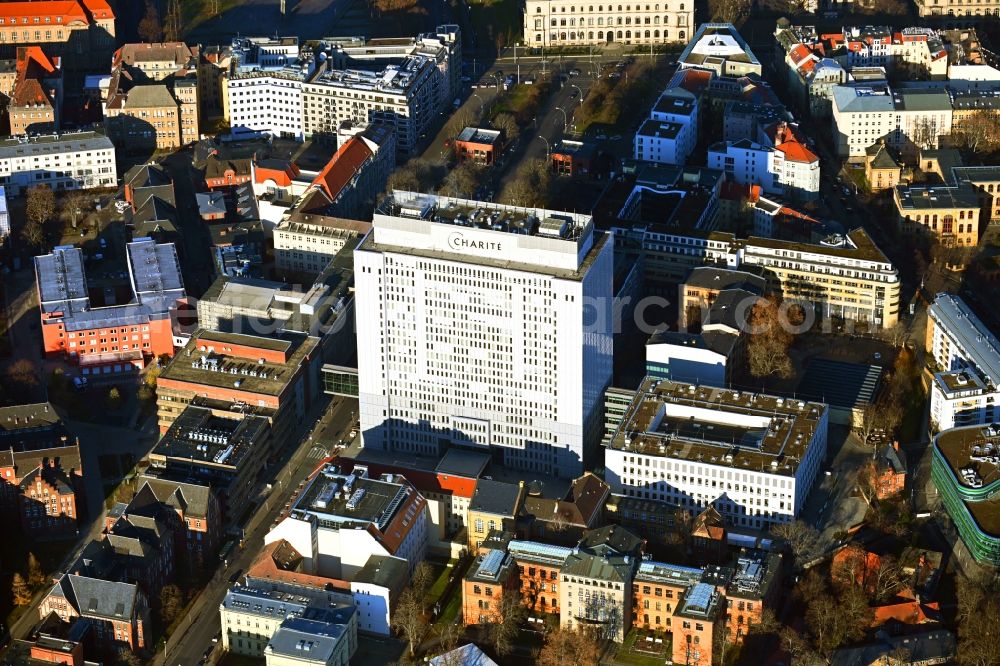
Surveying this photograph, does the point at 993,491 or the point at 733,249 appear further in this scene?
the point at 733,249

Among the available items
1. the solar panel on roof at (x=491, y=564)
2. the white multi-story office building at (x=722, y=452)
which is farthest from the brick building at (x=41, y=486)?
the white multi-story office building at (x=722, y=452)

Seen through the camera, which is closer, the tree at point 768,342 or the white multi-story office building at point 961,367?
the white multi-story office building at point 961,367

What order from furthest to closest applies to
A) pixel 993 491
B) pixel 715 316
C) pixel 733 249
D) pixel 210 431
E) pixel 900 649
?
pixel 733 249
pixel 715 316
pixel 210 431
pixel 993 491
pixel 900 649

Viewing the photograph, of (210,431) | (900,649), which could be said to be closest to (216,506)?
(210,431)

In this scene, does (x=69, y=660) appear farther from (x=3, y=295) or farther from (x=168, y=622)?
(x=3, y=295)

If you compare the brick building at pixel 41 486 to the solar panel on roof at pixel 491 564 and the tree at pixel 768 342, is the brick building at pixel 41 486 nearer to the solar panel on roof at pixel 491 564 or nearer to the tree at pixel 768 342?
the solar panel on roof at pixel 491 564

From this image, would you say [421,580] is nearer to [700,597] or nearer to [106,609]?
[700,597]

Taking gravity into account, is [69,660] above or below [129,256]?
below
